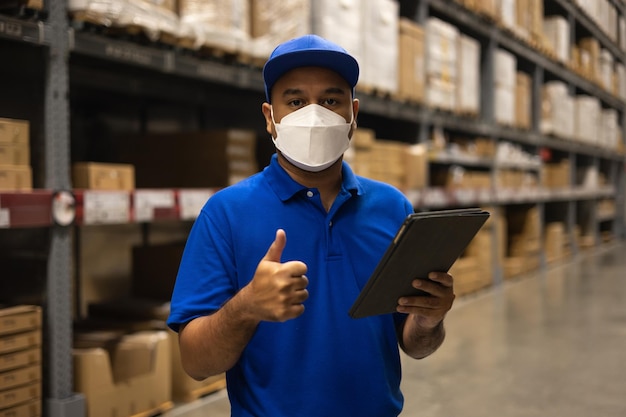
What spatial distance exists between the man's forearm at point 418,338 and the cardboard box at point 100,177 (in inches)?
76.9

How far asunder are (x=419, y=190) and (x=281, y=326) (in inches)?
190

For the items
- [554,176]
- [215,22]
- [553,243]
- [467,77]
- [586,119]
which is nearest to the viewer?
[215,22]

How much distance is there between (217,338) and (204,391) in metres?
2.48

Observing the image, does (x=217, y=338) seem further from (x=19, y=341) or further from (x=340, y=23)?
(x=340, y=23)

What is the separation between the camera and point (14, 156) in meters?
2.76

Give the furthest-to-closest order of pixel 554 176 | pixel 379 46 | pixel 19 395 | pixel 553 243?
pixel 554 176
pixel 553 243
pixel 379 46
pixel 19 395

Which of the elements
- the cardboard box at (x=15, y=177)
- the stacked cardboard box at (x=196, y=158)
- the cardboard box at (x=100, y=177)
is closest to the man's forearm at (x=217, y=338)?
the cardboard box at (x=15, y=177)

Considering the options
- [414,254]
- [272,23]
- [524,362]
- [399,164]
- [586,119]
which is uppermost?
[586,119]

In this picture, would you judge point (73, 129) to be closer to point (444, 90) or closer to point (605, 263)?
point (444, 90)

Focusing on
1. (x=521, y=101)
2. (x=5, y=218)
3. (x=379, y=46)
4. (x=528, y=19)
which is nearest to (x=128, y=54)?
(x=5, y=218)

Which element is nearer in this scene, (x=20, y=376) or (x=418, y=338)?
(x=418, y=338)

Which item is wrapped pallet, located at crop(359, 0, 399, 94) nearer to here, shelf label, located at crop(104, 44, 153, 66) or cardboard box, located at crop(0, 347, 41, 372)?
shelf label, located at crop(104, 44, 153, 66)

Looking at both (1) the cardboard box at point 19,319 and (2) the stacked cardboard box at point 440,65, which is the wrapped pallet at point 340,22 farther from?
(1) the cardboard box at point 19,319

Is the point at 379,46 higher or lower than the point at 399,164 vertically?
higher
